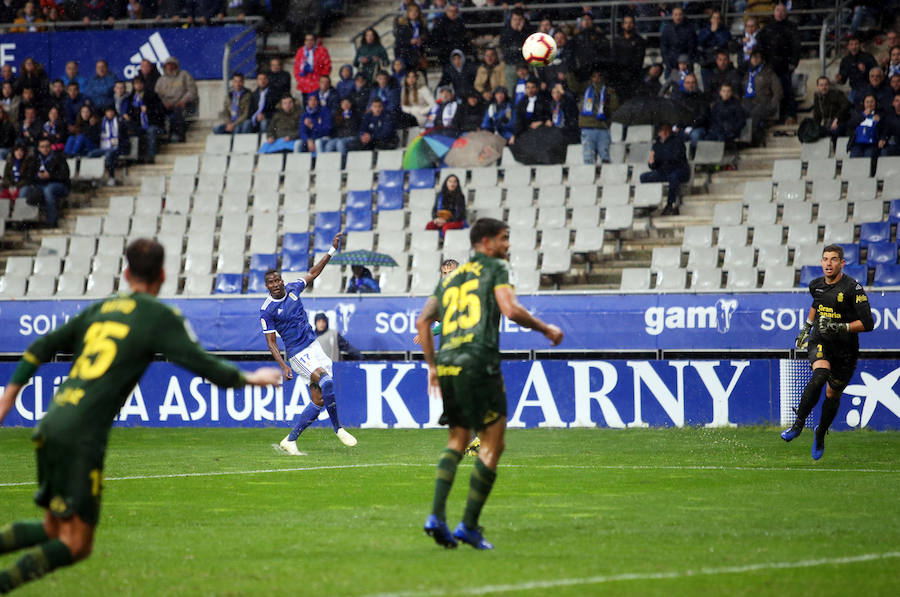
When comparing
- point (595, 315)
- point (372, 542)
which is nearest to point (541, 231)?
point (595, 315)

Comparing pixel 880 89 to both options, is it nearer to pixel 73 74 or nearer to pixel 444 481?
pixel 444 481

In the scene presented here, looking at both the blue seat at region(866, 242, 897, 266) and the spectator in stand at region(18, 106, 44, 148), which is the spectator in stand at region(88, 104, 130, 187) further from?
the blue seat at region(866, 242, 897, 266)

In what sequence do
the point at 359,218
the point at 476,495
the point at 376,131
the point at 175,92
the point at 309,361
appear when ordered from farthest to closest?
1. the point at 175,92
2. the point at 376,131
3. the point at 359,218
4. the point at 309,361
5. the point at 476,495

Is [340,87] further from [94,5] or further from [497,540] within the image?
[497,540]

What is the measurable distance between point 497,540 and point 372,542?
2.80ft

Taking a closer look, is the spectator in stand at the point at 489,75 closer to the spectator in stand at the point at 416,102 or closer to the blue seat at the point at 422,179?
the spectator in stand at the point at 416,102

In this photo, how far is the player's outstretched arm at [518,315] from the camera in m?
8.70

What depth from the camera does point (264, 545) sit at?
29.7 feet

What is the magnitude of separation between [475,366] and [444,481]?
2.60 feet

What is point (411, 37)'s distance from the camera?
2727 centimetres

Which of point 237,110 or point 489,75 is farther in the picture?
point 237,110

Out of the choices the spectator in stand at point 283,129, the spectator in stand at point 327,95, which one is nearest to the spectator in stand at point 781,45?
the spectator in stand at point 327,95

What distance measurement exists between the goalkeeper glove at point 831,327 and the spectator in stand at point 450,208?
32.5 feet

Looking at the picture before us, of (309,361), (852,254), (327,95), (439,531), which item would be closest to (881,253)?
(852,254)
